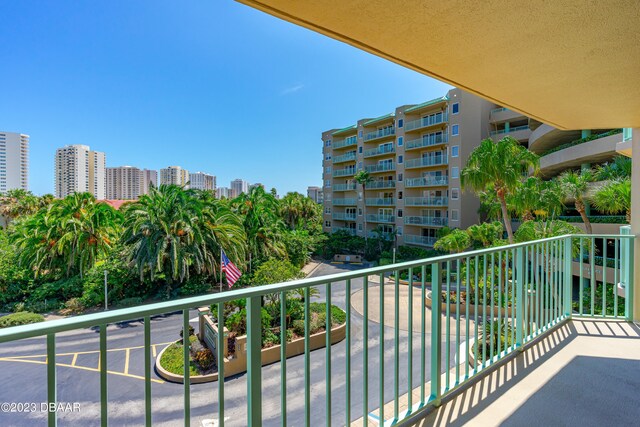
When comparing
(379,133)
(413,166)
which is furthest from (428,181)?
(379,133)

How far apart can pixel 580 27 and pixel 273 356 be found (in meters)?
9.00

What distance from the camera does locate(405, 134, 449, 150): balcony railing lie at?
23003 millimetres

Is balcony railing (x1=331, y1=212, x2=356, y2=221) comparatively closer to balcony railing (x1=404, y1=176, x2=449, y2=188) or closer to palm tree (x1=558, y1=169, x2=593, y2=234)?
balcony railing (x1=404, y1=176, x2=449, y2=188)

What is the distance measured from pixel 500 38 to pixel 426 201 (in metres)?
23.2

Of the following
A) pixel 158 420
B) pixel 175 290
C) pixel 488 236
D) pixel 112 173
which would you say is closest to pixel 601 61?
pixel 158 420

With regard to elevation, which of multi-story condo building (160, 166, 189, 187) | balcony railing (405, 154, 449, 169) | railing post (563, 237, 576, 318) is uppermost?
multi-story condo building (160, 166, 189, 187)

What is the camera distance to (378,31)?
163cm

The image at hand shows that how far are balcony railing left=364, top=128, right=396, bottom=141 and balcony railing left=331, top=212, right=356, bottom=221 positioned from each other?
7.52 meters

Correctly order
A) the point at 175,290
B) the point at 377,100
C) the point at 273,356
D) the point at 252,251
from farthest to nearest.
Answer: the point at 377,100, the point at 252,251, the point at 175,290, the point at 273,356

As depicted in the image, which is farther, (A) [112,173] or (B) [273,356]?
(A) [112,173]

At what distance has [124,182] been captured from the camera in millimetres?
67625

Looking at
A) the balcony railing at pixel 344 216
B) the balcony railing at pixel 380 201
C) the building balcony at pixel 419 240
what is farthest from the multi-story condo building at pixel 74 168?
the building balcony at pixel 419 240

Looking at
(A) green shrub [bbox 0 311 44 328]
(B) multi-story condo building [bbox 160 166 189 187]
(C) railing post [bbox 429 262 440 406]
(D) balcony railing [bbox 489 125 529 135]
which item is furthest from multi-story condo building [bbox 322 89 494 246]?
(B) multi-story condo building [bbox 160 166 189 187]

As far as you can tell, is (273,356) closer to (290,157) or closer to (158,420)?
(158,420)
